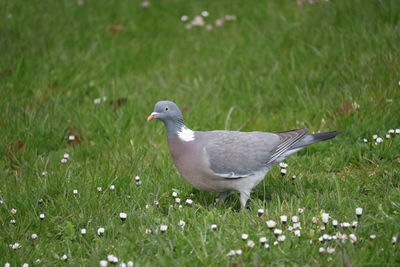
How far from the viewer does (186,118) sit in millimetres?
5598

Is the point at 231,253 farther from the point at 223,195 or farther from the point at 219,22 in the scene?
the point at 219,22

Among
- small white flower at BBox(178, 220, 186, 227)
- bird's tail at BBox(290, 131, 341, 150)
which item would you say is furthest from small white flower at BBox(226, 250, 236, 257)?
bird's tail at BBox(290, 131, 341, 150)

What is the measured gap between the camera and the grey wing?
13.9 ft

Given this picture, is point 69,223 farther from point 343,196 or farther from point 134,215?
point 343,196

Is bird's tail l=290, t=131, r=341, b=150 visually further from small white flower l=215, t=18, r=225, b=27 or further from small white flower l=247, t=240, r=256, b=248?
small white flower l=215, t=18, r=225, b=27

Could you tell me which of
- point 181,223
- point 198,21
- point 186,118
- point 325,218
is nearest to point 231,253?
point 181,223

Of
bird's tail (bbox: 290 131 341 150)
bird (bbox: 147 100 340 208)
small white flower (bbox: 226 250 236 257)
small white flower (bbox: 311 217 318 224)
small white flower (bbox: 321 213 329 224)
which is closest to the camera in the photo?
small white flower (bbox: 226 250 236 257)

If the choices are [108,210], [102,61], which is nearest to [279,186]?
[108,210]

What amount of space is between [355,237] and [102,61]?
404cm

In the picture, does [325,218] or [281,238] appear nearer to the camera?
[281,238]

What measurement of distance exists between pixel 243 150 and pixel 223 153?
16 centimetres

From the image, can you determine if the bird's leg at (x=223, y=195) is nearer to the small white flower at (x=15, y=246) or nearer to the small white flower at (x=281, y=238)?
the small white flower at (x=281, y=238)

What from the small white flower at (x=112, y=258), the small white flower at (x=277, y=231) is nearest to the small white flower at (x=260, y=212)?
the small white flower at (x=277, y=231)

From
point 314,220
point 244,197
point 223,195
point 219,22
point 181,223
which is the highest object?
point 219,22
